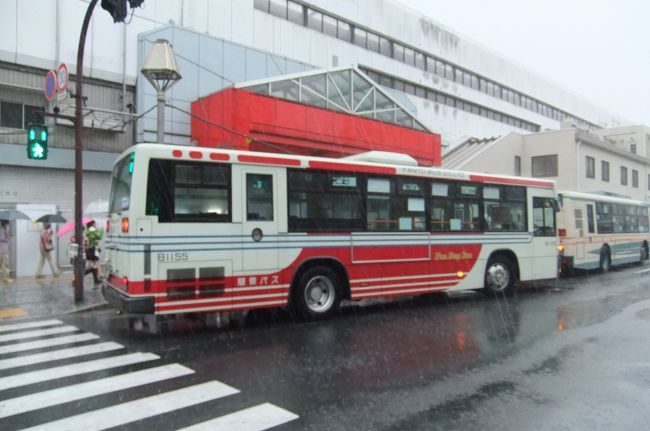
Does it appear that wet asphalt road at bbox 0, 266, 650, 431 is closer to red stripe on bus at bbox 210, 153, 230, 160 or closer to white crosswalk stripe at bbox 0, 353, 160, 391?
white crosswalk stripe at bbox 0, 353, 160, 391

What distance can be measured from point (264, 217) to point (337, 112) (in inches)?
505

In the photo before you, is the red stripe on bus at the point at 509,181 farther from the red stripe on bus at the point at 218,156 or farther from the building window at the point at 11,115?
the building window at the point at 11,115

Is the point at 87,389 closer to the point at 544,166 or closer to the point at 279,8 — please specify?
the point at 279,8

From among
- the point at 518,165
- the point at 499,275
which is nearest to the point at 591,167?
the point at 518,165

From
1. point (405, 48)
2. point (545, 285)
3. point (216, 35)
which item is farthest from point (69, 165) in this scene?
point (405, 48)

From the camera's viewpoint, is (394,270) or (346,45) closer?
(394,270)

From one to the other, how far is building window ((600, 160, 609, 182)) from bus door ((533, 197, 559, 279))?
25886 mm

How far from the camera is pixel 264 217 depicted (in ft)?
27.8

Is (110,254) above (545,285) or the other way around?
above

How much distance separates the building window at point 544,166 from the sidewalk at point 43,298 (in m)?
28.5

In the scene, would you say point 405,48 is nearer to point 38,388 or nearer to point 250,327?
point 250,327

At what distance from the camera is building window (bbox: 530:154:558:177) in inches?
1282

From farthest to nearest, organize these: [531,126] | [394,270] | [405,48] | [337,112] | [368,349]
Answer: [531,126]
[405,48]
[337,112]
[394,270]
[368,349]

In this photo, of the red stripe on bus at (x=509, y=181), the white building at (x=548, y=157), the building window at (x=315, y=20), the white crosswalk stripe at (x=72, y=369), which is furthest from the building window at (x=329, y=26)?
the white crosswalk stripe at (x=72, y=369)
